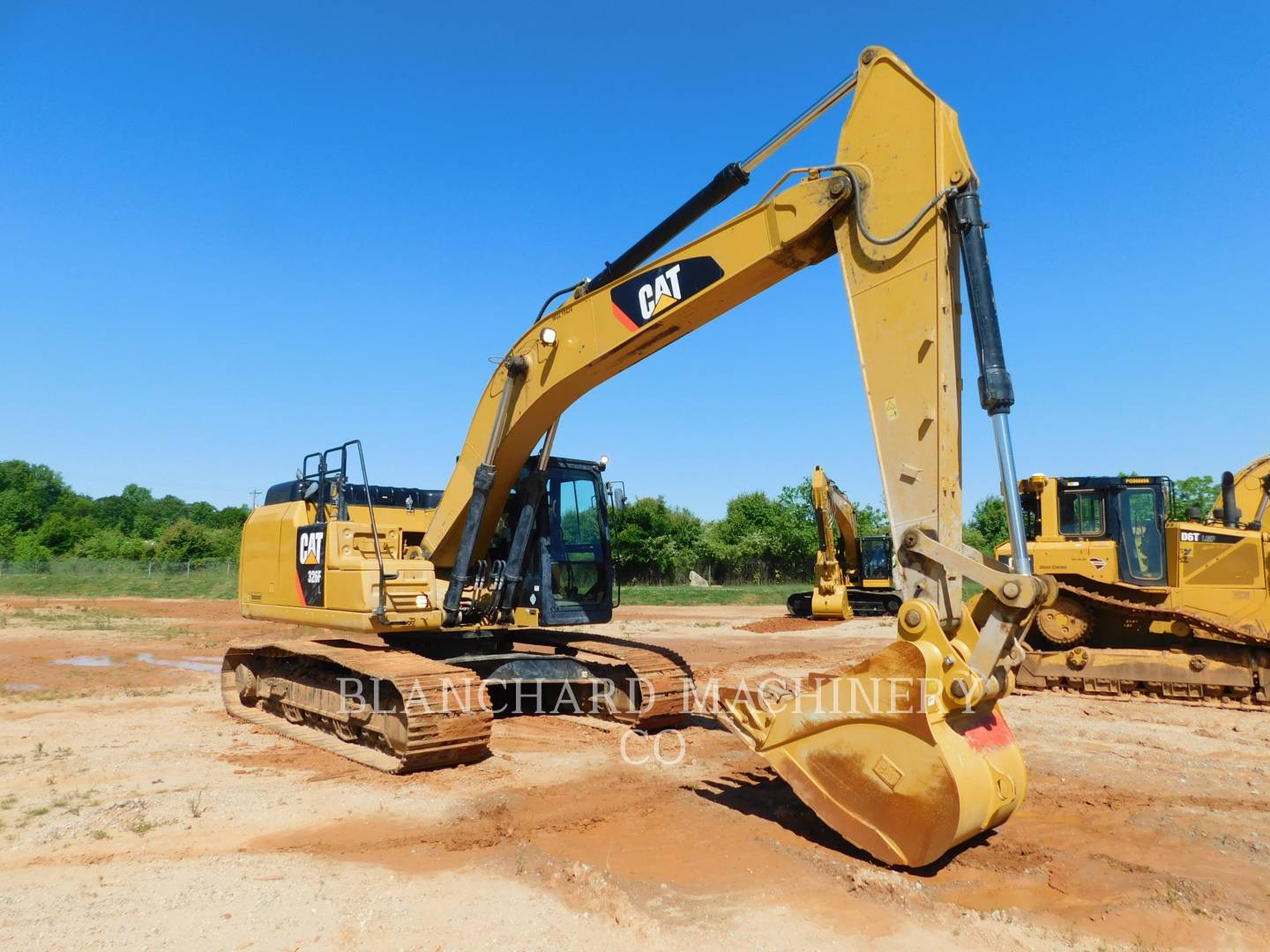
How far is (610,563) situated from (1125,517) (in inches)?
319

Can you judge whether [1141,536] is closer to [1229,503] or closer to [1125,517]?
[1125,517]

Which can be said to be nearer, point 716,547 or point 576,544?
point 576,544

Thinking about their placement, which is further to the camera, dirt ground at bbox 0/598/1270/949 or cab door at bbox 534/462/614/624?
cab door at bbox 534/462/614/624

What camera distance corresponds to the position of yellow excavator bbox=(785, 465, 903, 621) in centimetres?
2169

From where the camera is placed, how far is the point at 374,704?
800 cm

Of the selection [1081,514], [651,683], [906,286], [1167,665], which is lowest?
[1167,665]

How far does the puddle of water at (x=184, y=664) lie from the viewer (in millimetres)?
15339

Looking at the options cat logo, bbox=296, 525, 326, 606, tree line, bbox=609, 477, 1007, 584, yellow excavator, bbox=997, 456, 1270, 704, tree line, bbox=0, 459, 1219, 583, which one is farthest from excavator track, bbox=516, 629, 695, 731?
tree line, bbox=609, 477, 1007, 584

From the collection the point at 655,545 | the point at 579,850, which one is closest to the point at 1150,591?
the point at 579,850

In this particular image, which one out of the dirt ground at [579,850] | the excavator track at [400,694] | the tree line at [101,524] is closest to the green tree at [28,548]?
the tree line at [101,524]

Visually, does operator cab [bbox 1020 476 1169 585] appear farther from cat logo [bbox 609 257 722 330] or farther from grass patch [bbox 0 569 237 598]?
grass patch [bbox 0 569 237 598]

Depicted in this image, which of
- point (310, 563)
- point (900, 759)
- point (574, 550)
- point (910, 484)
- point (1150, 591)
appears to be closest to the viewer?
point (900, 759)

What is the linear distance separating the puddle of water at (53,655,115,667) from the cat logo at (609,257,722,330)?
514 inches

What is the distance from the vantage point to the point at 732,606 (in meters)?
34.0
